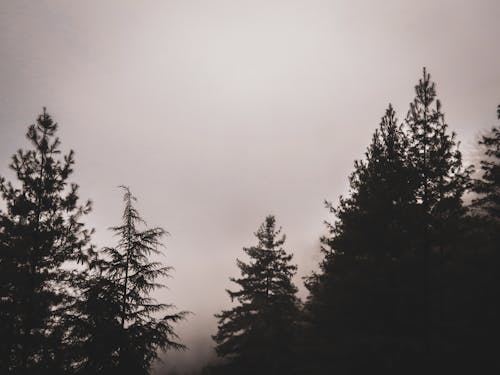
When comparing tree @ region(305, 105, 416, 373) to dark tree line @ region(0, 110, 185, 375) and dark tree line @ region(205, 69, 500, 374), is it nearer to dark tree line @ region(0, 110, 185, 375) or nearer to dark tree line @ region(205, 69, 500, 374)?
dark tree line @ region(205, 69, 500, 374)

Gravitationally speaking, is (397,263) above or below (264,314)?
above

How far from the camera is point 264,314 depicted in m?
21.0

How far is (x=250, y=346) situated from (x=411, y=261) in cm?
1400

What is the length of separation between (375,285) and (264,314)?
34.4 ft

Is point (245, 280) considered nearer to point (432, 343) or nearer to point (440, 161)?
point (432, 343)

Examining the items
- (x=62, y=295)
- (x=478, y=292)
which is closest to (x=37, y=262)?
(x=62, y=295)

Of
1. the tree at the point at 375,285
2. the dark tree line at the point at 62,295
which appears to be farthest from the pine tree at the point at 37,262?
the tree at the point at 375,285

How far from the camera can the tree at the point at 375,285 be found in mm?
12328

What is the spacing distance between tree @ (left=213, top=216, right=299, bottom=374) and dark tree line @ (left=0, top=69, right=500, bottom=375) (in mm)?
5895

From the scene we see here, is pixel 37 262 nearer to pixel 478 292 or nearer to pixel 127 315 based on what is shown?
pixel 127 315

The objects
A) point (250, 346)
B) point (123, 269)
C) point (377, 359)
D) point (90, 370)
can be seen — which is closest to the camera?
point (90, 370)

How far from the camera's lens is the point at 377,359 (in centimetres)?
1223

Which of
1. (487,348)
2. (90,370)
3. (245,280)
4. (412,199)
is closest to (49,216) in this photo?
(90,370)

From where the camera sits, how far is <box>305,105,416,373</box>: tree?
12328mm
